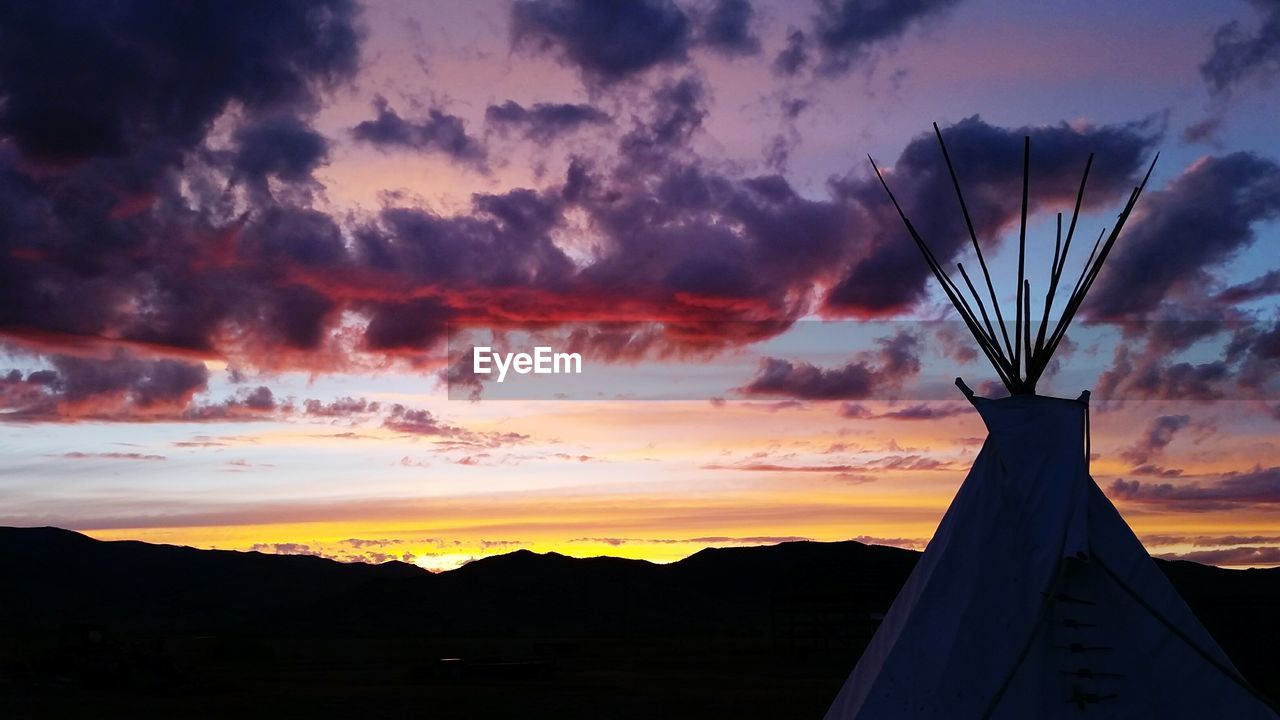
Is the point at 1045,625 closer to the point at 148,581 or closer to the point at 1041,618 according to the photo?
the point at 1041,618

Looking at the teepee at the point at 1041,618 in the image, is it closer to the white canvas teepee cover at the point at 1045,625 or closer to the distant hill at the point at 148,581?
the white canvas teepee cover at the point at 1045,625

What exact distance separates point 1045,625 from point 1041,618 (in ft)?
0.52

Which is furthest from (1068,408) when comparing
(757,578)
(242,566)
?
(242,566)

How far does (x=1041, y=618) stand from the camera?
7.52 meters

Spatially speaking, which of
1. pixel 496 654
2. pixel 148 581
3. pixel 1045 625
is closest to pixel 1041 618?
pixel 1045 625

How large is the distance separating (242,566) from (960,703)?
106821 millimetres

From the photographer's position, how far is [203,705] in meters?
16.2

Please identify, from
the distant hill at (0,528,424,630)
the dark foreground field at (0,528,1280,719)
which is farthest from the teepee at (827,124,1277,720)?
the distant hill at (0,528,424,630)

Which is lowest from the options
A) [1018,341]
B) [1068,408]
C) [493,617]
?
[493,617]

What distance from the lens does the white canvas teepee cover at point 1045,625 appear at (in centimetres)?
752

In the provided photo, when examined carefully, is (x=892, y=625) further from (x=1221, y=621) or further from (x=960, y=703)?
(x=1221, y=621)

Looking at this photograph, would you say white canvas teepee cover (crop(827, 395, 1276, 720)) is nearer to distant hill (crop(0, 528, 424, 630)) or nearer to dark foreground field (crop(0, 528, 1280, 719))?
dark foreground field (crop(0, 528, 1280, 719))

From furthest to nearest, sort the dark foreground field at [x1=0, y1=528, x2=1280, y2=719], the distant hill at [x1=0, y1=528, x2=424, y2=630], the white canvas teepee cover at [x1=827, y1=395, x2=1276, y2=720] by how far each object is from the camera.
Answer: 1. the distant hill at [x1=0, y1=528, x2=424, y2=630]
2. the dark foreground field at [x1=0, y1=528, x2=1280, y2=719]
3. the white canvas teepee cover at [x1=827, y1=395, x2=1276, y2=720]

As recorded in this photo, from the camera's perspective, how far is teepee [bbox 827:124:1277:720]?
24.7 feet
